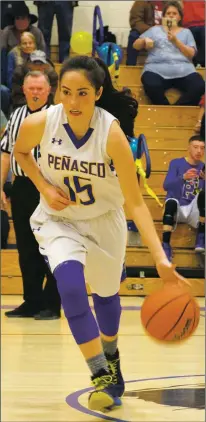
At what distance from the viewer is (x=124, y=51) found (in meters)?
12.0

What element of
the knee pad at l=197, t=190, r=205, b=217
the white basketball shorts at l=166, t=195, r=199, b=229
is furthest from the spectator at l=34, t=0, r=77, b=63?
the knee pad at l=197, t=190, r=205, b=217

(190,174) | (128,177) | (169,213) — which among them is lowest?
(169,213)

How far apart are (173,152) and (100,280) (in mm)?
6189

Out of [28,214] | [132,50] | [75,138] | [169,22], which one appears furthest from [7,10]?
[75,138]

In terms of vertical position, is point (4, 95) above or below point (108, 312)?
above

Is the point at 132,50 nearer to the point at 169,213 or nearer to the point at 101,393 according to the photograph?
the point at 169,213

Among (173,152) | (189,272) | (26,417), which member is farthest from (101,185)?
(173,152)

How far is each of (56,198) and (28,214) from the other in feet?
8.67

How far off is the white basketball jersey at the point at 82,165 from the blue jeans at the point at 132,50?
7264mm

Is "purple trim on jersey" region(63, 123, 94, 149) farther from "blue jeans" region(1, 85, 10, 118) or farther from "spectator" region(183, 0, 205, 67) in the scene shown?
"spectator" region(183, 0, 205, 67)

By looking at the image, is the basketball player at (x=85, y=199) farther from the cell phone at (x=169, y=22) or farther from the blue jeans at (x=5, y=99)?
the cell phone at (x=169, y=22)

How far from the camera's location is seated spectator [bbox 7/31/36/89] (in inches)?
396

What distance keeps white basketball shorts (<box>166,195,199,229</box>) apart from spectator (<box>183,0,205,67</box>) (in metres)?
2.98

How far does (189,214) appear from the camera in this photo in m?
8.98
